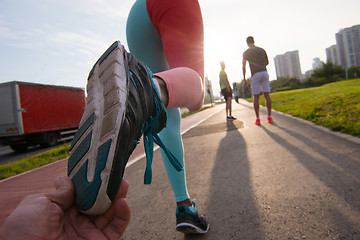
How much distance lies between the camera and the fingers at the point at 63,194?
23.1 inches

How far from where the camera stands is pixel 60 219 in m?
0.58

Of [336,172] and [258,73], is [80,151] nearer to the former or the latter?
[336,172]

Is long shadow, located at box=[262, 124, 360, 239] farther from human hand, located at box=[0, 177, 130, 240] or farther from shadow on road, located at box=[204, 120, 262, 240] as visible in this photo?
human hand, located at box=[0, 177, 130, 240]

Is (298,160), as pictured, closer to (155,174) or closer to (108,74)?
(155,174)

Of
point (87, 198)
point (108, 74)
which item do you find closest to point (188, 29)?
point (108, 74)

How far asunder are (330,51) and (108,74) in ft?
359

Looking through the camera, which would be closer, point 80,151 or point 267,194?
point 80,151

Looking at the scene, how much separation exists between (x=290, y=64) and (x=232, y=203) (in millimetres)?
113241

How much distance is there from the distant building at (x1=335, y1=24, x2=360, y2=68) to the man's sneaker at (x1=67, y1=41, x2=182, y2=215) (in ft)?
294

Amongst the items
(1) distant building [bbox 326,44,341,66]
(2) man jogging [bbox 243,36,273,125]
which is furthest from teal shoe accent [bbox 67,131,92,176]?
(1) distant building [bbox 326,44,341,66]

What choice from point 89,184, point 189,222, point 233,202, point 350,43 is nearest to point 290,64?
point 350,43

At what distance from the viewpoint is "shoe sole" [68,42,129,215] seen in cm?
61

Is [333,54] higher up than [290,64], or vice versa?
[290,64]

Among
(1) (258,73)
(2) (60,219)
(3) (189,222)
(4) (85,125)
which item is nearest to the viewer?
(2) (60,219)
